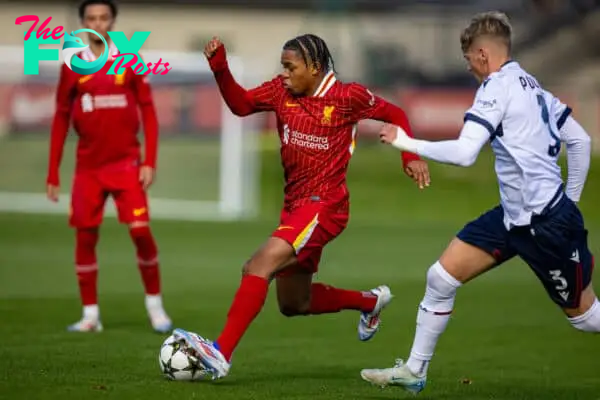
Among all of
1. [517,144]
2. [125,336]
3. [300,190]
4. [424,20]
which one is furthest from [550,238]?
[424,20]

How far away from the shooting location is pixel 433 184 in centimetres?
2800

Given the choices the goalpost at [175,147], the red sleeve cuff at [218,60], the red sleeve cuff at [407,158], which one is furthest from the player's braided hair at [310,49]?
the goalpost at [175,147]

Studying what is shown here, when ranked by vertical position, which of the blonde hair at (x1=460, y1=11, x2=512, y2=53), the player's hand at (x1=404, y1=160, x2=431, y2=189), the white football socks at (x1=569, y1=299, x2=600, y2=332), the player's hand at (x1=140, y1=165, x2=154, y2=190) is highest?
the blonde hair at (x1=460, y1=11, x2=512, y2=53)

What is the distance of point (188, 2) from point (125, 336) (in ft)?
131

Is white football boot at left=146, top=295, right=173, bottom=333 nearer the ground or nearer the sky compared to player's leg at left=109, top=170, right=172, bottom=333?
nearer the ground

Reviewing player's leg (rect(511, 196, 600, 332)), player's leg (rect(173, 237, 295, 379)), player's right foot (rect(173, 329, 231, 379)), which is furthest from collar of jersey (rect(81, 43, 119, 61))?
player's leg (rect(511, 196, 600, 332))

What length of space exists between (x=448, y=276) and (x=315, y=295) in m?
1.35

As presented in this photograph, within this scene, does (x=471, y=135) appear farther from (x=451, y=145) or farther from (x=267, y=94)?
(x=267, y=94)

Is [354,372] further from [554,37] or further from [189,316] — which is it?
[554,37]

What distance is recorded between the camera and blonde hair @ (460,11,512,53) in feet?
24.6

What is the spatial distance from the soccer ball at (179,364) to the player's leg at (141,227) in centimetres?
290

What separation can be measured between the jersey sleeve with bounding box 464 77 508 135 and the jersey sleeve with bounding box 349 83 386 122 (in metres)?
1.11

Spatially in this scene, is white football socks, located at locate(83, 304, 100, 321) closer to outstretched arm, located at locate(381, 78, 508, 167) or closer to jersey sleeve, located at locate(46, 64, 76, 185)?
jersey sleeve, located at locate(46, 64, 76, 185)

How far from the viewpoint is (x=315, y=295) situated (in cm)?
874
